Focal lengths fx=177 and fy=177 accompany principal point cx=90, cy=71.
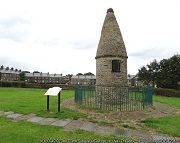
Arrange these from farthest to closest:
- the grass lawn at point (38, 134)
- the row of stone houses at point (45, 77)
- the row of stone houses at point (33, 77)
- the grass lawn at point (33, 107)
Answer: the row of stone houses at point (33, 77), the row of stone houses at point (45, 77), the grass lawn at point (33, 107), the grass lawn at point (38, 134)

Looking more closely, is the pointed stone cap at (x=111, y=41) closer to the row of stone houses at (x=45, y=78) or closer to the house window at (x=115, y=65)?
the house window at (x=115, y=65)

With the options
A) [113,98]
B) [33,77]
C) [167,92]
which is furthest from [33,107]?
[33,77]

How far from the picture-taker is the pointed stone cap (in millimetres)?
15398

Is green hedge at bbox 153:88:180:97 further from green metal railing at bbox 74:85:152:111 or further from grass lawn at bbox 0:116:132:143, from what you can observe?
grass lawn at bbox 0:116:132:143

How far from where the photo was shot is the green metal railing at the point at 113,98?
12242mm

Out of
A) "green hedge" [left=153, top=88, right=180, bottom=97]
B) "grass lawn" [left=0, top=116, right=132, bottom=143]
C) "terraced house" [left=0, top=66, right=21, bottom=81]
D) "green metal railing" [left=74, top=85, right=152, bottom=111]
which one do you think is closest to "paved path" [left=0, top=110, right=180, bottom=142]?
"grass lawn" [left=0, top=116, right=132, bottom=143]

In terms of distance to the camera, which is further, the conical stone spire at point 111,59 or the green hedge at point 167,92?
the green hedge at point 167,92

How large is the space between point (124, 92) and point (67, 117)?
5.67 meters

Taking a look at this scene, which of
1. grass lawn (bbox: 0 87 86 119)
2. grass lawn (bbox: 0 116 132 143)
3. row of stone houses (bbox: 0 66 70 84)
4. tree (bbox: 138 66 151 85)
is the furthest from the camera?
row of stone houses (bbox: 0 66 70 84)

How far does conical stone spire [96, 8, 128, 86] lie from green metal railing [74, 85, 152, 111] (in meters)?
0.92

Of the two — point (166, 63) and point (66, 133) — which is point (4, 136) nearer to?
point (66, 133)

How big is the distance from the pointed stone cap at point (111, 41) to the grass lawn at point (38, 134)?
380 inches

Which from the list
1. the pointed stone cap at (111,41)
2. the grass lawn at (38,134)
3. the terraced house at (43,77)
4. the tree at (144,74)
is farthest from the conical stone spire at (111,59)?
the terraced house at (43,77)

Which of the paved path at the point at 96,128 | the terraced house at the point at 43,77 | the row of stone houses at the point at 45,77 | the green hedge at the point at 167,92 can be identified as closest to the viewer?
the paved path at the point at 96,128
